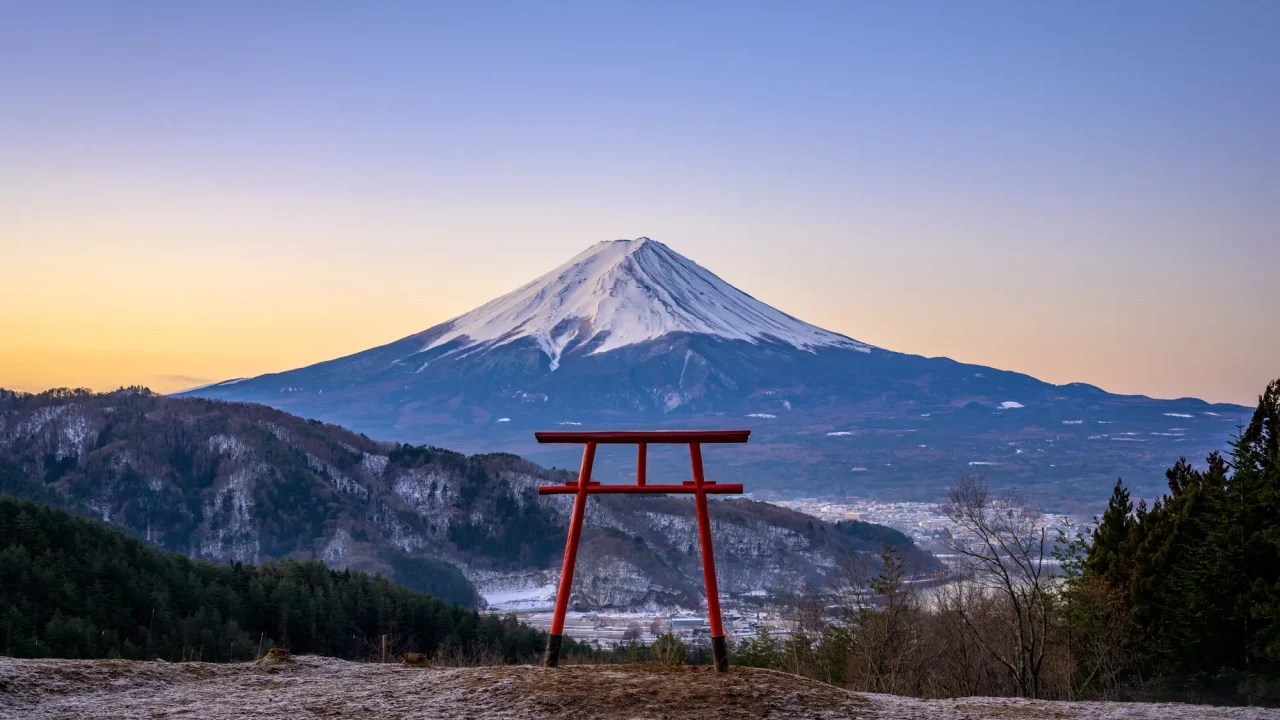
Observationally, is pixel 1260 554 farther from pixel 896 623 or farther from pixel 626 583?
pixel 626 583

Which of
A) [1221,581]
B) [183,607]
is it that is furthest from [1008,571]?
[183,607]

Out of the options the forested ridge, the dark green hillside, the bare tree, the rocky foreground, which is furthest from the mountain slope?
the rocky foreground

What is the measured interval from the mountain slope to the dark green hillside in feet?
239

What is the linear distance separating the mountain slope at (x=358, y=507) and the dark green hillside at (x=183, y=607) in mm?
72918

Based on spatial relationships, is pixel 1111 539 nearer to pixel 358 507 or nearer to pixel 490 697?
pixel 490 697

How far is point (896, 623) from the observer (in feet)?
91.4

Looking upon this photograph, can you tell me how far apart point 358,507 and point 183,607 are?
101 meters

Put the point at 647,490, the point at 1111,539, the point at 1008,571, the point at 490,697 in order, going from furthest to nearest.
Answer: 1. the point at 1111,539
2. the point at 1008,571
3. the point at 647,490
4. the point at 490,697

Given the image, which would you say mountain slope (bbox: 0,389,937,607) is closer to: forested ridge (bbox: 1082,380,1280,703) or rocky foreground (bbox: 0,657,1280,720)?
forested ridge (bbox: 1082,380,1280,703)

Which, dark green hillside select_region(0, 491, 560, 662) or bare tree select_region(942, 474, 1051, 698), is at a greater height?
bare tree select_region(942, 474, 1051, 698)

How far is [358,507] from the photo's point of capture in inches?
5965

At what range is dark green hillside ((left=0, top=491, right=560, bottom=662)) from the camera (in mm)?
42500

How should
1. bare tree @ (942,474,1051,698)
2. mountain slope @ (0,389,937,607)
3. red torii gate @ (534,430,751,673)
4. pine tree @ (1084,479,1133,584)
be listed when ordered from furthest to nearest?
mountain slope @ (0,389,937,607) → pine tree @ (1084,479,1133,584) → bare tree @ (942,474,1051,698) → red torii gate @ (534,430,751,673)

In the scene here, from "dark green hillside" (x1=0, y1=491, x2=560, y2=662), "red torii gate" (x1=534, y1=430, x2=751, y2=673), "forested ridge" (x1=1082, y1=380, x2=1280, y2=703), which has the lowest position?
"dark green hillside" (x1=0, y1=491, x2=560, y2=662)
